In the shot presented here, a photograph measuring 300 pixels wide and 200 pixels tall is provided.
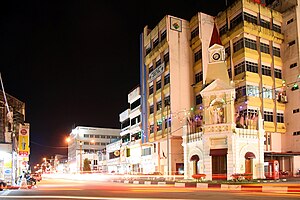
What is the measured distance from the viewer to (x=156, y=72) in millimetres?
61031

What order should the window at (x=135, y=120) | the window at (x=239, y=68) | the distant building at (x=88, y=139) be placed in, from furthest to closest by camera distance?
1. the distant building at (x=88, y=139)
2. the window at (x=135, y=120)
3. the window at (x=239, y=68)

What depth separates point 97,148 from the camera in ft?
417

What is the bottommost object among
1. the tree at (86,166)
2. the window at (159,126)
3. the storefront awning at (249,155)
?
the tree at (86,166)

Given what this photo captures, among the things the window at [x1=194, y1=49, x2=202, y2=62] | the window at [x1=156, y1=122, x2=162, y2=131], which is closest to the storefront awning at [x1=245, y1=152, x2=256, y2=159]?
the window at [x1=194, y1=49, x2=202, y2=62]

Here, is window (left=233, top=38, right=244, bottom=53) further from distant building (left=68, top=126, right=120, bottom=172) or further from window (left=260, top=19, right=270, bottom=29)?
distant building (left=68, top=126, right=120, bottom=172)

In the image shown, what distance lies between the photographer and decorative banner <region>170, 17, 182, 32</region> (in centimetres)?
5822

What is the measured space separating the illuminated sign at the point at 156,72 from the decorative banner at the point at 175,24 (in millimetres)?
5546

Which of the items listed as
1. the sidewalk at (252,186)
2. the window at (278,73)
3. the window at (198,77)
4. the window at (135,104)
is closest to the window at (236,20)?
the window at (198,77)

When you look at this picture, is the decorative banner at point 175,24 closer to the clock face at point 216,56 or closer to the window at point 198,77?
the window at point 198,77

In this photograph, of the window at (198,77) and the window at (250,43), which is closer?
the window at (250,43)

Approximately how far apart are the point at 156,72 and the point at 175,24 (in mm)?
7820

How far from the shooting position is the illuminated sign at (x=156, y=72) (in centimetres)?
5897

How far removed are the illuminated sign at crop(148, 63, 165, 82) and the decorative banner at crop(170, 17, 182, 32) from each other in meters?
5.55

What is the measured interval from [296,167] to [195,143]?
19.6m
